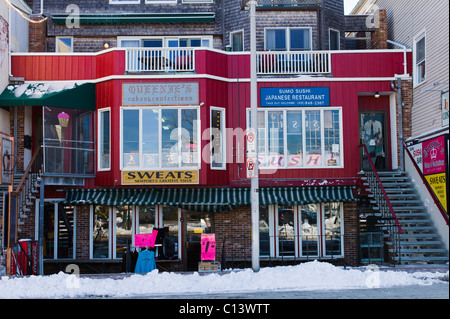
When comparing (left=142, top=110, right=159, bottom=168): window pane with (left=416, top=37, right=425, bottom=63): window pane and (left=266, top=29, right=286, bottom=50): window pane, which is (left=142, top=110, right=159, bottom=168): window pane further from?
(left=416, top=37, right=425, bottom=63): window pane

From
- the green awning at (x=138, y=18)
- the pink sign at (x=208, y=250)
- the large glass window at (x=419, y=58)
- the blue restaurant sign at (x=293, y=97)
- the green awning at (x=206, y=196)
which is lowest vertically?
the pink sign at (x=208, y=250)

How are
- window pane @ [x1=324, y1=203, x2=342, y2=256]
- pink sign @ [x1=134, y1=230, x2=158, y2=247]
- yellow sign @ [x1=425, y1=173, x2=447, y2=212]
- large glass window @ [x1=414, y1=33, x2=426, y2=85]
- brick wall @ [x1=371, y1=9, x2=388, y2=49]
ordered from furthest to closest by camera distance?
1. brick wall @ [x1=371, y1=9, x2=388, y2=49]
2. window pane @ [x1=324, y1=203, x2=342, y2=256]
3. large glass window @ [x1=414, y1=33, x2=426, y2=85]
4. pink sign @ [x1=134, y1=230, x2=158, y2=247]
5. yellow sign @ [x1=425, y1=173, x2=447, y2=212]

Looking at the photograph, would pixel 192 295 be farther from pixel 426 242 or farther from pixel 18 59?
pixel 18 59

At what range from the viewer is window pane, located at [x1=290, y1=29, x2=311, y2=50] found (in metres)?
21.2

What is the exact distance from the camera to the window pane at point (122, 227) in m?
18.8

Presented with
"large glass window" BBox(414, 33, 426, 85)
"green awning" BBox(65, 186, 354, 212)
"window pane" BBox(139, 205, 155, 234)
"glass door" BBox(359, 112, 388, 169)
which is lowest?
"window pane" BBox(139, 205, 155, 234)

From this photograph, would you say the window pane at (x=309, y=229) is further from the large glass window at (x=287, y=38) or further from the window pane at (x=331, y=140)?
the large glass window at (x=287, y=38)

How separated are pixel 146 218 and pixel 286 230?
16.4ft

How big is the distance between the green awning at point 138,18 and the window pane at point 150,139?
18.1 ft

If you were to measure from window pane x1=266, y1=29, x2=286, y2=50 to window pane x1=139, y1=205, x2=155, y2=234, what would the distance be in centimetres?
799

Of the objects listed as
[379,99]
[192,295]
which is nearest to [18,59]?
[192,295]

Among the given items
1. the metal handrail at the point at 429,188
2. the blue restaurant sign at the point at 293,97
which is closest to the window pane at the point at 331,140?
the blue restaurant sign at the point at 293,97

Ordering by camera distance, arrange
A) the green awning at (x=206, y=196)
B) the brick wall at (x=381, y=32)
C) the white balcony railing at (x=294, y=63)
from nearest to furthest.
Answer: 1. the green awning at (x=206, y=196)
2. the white balcony railing at (x=294, y=63)
3. the brick wall at (x=381, y=32)

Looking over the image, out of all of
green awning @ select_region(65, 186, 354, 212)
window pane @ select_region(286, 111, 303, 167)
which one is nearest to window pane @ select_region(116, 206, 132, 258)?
green awning @ select_region(65, 186, 354, 212)
